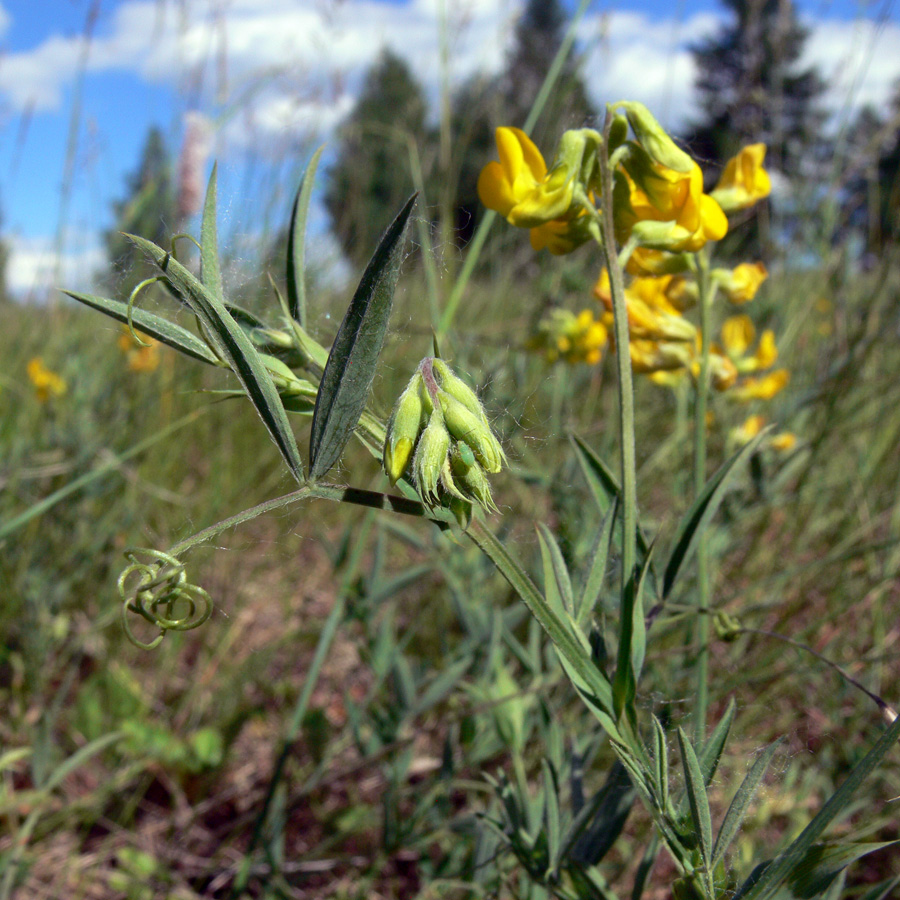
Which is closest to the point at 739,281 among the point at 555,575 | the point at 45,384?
the point at 555,575

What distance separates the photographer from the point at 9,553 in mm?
1784

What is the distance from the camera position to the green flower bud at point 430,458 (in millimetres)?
532

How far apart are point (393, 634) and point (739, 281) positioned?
95cm

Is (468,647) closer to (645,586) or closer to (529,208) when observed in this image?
(645,586)

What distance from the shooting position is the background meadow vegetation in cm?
123

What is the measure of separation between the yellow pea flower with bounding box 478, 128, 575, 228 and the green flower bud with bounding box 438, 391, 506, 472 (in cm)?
25

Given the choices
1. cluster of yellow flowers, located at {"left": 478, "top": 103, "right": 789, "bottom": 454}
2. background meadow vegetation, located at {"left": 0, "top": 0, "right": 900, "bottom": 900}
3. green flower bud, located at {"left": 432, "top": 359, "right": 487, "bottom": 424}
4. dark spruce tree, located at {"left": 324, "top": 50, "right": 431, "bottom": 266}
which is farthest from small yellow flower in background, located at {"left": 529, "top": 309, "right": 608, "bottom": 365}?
green flower bud, located at {"left": 432, "top": 359, "right": 487, "bottom": 424}

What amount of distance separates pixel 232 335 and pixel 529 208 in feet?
1.10

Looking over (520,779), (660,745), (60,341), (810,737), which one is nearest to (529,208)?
(660,745)

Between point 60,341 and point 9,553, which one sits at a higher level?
point 60,341

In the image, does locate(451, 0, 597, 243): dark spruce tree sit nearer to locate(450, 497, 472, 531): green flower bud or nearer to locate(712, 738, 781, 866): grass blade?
locate(450, 497, 472, 531): green flower bud

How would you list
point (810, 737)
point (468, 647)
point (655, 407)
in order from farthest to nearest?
point (655, 407) → point (810, 737) → point (468, 647)

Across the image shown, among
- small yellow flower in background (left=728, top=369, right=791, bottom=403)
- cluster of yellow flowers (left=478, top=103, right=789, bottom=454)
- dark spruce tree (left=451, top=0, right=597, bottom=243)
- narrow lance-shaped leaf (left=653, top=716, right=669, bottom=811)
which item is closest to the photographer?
narrow lance-shaped leaf (left=653, top=716, right=669, bottom=811)

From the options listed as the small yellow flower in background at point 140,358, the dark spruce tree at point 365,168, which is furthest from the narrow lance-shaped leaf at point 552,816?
the small yellow flower in background at point 140,358
